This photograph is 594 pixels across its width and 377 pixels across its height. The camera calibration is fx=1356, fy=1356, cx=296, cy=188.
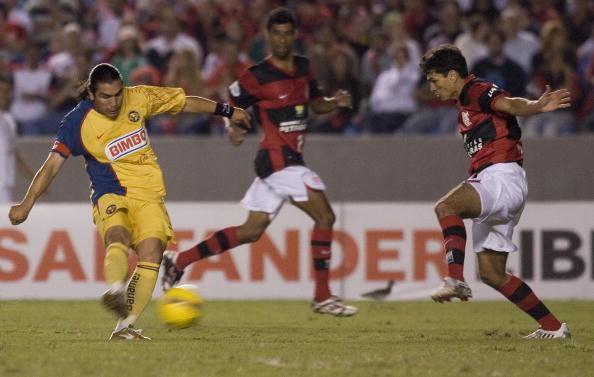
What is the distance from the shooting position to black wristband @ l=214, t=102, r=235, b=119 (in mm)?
9932

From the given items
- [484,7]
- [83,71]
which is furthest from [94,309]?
[484,7]

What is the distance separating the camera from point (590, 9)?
17391 millimetres

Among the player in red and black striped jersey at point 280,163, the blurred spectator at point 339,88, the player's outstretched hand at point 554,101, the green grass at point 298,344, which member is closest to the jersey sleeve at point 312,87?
the player in red and black striped jersey at point 280,163

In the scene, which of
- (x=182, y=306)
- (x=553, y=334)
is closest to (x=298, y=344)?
(x=182, y=306)

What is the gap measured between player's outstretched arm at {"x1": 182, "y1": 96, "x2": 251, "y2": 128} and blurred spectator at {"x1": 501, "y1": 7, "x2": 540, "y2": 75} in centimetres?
769

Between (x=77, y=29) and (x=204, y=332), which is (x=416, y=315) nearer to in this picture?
(x=204, y=332)

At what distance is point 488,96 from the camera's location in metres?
9.32

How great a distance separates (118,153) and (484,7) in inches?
359

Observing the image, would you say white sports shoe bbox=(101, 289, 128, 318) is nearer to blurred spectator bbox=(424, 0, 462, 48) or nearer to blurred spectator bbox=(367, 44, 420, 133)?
blurred spectator bbox=(367, 44, 420, 133)

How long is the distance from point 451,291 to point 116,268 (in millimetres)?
2215

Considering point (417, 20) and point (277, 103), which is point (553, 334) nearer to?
point (277, 103)

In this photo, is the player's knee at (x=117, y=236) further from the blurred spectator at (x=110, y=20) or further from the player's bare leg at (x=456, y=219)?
the blurred spectator at (x=110, y=20)

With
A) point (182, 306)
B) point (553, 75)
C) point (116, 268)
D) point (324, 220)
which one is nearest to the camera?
point (116, 268)

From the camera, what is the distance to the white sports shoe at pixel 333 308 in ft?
37.3
